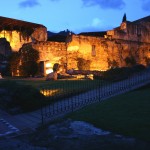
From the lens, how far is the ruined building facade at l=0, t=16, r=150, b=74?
33531mm

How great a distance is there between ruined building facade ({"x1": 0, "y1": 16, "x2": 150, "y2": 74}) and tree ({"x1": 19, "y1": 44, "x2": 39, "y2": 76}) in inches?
57.1

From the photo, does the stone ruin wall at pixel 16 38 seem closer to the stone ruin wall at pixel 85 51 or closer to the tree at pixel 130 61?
the stone ruin wall at pixel 85 51

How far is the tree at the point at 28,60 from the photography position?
2938 centimetres

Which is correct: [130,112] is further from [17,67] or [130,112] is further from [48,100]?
[17,67]

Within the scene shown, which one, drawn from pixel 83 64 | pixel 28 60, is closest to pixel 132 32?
pixel 83 64

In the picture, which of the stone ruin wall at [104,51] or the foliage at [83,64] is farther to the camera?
the foliage at [83,64]

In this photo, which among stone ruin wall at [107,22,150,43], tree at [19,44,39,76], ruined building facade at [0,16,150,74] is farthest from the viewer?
stone ruin wall at [107,22,150,43]

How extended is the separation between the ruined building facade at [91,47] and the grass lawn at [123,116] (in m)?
20.6

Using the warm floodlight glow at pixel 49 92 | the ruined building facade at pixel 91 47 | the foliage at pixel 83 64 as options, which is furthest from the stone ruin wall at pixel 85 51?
the warm floodlight glow at pixel 49 92

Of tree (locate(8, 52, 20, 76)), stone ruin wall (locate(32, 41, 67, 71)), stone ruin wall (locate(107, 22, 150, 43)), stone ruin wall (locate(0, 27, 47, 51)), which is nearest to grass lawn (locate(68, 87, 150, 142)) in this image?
tree (locate(8, 52, 20, 76))

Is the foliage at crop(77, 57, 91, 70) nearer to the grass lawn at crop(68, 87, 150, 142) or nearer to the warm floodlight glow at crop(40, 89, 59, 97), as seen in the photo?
the warm floodlight glow at crop(40, 89, 59, 97)

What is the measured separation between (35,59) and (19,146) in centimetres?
2256

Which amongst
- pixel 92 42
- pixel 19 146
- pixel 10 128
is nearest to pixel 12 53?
pixel 92 42

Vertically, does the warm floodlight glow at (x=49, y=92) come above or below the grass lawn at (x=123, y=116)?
above
